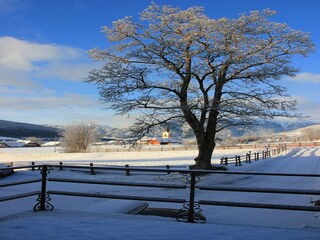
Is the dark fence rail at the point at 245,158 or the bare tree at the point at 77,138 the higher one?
the bare tree at the point at 77,138

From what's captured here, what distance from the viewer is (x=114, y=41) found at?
1005 inches

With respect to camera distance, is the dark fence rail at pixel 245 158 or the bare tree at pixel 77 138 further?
the bare tree at pixel 77 138

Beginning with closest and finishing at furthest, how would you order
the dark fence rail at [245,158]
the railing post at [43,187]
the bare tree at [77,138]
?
the railing post at [43,187] < the dark fence rail at [245,158] < the bare tree at [77,138]

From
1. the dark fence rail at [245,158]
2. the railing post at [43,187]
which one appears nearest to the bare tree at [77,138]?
the dark fence rail at [245,158]

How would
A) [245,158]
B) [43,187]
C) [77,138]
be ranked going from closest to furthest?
[43,187], [245,158], [77,138]

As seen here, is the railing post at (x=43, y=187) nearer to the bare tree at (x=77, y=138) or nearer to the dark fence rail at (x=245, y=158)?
the dark fence rail at (x=245, y=158)

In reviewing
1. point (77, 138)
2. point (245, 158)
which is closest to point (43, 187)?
point (245, 158)

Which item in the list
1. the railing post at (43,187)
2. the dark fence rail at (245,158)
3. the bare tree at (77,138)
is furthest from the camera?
the bare tree at (77,138)

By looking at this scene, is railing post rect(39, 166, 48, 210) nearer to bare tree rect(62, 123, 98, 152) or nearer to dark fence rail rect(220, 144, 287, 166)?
dark fence rail rect(220, 144, 287, 166)

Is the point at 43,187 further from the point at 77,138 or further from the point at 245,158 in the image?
the point at 77,138

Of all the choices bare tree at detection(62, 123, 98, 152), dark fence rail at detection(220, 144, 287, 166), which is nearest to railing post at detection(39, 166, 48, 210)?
dark fence rail at detection(220, 144, 287, 166)

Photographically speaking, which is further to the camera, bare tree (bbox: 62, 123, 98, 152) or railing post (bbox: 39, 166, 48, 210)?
bare tree (bbox: 62, 123, 98, 152)

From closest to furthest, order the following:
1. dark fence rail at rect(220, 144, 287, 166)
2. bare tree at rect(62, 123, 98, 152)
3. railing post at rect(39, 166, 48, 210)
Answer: railing post at rect(39, 166, 48, 210) → dark fence rail at rect(220, 144, 287, 166) → bare tree at rect(62, 123, 98, 152)

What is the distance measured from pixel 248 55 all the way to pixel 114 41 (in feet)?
29.8
